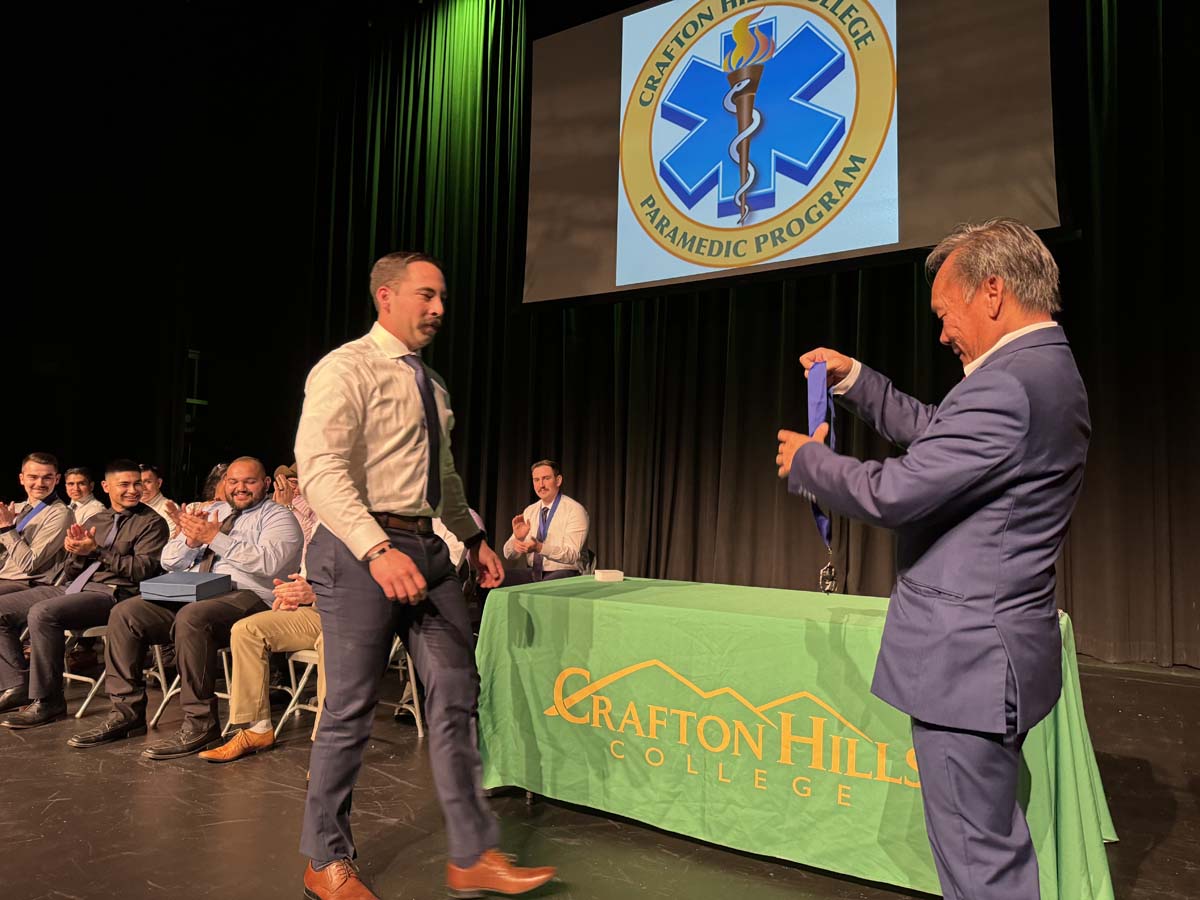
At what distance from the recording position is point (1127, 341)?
484cm

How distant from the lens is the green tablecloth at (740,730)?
6.08ft

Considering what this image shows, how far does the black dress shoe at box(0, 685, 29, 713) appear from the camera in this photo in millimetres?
3887

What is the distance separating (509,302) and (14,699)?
440 cm

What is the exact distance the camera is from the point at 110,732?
3408 mm

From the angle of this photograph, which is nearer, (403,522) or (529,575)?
(403,522)

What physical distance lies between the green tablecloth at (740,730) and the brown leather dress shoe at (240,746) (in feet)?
3.87

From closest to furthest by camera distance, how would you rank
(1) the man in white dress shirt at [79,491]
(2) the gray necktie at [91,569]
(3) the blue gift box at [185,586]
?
(3) the blue gift box at [185,586] < (2) the gray necktie at [91,569] < (1) the man in white dress shirt at [79,491]

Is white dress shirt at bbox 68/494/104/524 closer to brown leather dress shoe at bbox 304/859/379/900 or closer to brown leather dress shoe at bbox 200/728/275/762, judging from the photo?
brown leather dress shoe at bbox 200/728/275/762

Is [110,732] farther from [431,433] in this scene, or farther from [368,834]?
[431,433]

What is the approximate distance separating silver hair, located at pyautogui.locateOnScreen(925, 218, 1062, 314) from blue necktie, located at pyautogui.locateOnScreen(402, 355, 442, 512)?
1247 mm

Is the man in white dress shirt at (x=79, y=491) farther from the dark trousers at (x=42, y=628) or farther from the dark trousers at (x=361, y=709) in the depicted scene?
the dark trousers at (x=361, y=709)

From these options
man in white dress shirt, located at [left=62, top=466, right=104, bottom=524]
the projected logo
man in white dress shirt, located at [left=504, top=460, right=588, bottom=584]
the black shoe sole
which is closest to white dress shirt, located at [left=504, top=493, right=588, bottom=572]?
man in white dress shirt, located at [left=504, top=460, right=588, bottom=584]

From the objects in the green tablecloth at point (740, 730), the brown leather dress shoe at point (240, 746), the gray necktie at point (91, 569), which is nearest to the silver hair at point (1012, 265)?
the green tablecloth at point (740, 730)

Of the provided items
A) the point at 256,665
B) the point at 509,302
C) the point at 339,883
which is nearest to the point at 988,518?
the point at 339,883
